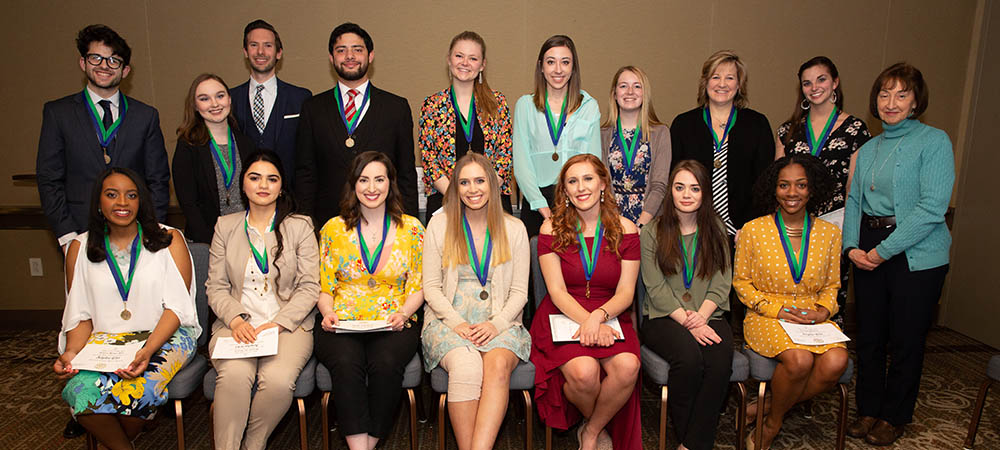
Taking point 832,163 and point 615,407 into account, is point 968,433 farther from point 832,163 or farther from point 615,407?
point 615,407

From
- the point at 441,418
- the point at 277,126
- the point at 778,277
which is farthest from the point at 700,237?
the point at 277,126

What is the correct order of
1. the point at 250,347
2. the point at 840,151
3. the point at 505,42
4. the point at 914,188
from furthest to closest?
1. the point at 505,42
2. the point at 840,151
3. the point at 914,188
4. the point at 250,347

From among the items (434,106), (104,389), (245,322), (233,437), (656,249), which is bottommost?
(233,437)

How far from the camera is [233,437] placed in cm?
241

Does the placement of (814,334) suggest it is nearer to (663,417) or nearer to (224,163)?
(663,417)

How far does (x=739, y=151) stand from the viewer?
10.6ft

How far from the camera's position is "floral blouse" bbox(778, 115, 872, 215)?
10.4ft

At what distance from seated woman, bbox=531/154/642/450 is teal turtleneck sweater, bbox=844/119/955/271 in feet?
4.28

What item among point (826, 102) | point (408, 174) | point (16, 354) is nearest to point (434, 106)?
point (408, 174)

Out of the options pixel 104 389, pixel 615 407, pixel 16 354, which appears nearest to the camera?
pixel 104 389

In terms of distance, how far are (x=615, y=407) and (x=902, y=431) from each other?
66.1 inches

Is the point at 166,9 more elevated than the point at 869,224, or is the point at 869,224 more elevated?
the point at 166,9

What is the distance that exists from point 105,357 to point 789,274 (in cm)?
319

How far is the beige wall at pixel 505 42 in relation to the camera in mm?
4531
